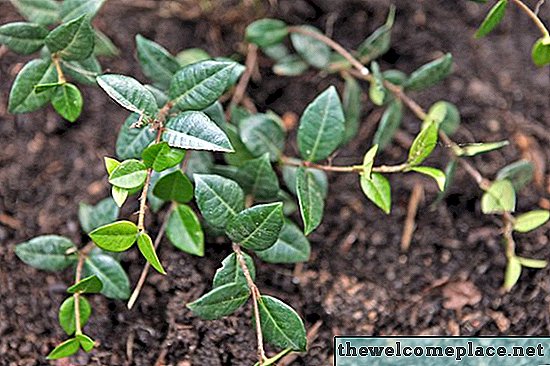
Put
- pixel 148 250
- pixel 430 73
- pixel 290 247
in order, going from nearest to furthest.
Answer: pixel 148 250 < pixel 290 247 < pixel 430 73

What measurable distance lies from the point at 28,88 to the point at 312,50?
52 centimetres

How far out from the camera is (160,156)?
1010mm

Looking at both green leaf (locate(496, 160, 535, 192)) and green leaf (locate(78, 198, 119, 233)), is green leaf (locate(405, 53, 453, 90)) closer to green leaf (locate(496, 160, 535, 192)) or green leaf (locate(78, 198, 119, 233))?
green leaf (locate(496, 160, 535, 192))

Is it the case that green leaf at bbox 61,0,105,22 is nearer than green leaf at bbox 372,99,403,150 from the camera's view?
Yes

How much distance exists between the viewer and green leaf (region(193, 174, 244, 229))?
3.55ft

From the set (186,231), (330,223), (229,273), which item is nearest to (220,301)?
(229,273)

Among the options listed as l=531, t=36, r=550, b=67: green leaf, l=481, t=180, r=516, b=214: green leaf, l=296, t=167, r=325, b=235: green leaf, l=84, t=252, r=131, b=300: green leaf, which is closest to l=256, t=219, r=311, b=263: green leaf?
l=296, t=167, r=325, b=235: green leaf

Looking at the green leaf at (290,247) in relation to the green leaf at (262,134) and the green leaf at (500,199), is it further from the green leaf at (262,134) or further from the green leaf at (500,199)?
the green leaf at (500,199)

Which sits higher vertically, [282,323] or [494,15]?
[494,15]

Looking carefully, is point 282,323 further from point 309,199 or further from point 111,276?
point 111,276

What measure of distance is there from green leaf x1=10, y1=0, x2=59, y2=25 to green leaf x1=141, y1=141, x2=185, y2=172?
0.37m

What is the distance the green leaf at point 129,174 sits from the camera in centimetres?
100

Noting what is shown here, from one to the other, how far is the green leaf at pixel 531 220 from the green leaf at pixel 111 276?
0.62 m

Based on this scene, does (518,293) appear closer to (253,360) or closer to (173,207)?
(253,360)
